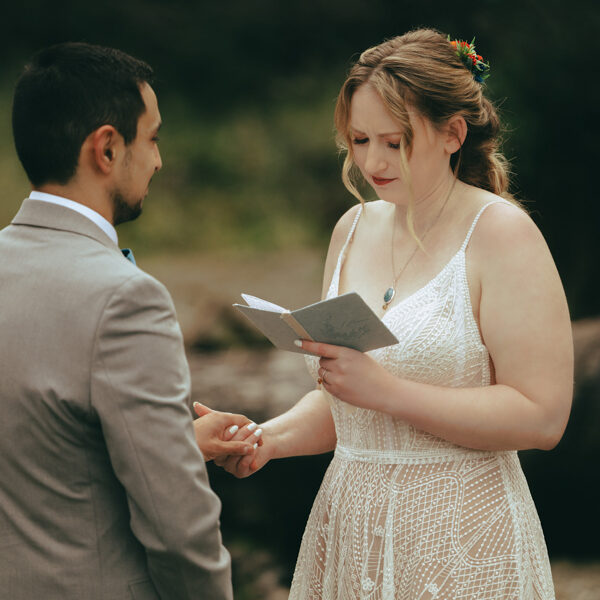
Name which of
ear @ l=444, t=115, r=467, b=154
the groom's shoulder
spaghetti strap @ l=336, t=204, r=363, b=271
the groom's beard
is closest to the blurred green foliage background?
spaghetti strap @ l=336, t=204, r=363, b=271

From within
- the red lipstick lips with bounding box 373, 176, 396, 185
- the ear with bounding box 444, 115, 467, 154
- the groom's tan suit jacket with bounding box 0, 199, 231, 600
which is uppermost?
the ear with bounding box 444, 115, 467, 154

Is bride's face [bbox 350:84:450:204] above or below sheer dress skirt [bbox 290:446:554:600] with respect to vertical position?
above

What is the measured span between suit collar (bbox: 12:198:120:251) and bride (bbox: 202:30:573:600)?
0.60 m

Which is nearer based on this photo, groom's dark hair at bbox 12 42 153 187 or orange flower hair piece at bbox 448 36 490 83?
groom's dark hair at bbox 12 42 153 187

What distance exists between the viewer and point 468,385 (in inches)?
74.9

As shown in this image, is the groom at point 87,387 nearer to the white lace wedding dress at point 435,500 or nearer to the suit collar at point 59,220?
the suit collar at point 59,220

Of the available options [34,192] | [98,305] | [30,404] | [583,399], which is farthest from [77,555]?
[583,399]

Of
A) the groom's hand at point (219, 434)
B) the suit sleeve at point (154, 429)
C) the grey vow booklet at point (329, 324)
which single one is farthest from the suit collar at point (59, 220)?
the groom's hand at point (219, 434)

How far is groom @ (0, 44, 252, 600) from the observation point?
1.30 meters

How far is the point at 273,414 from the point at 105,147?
3398 millimetres

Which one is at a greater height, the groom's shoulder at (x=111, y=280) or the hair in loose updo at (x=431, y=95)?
the hair in loose updo at (x=431, y=95)

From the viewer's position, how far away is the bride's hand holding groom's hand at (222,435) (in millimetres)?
1981

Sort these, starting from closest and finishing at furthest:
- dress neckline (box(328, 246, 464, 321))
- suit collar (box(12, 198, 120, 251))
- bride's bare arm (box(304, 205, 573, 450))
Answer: suit collar (box(12, 198, 120, 251)) → bride's bare arm (box(304, 205, 573, 450)) → dress neckline (box(328, 246, 464, 321))

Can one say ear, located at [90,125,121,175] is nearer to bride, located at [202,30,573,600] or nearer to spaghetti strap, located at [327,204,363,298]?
bride, located at [202,30,573,600]
